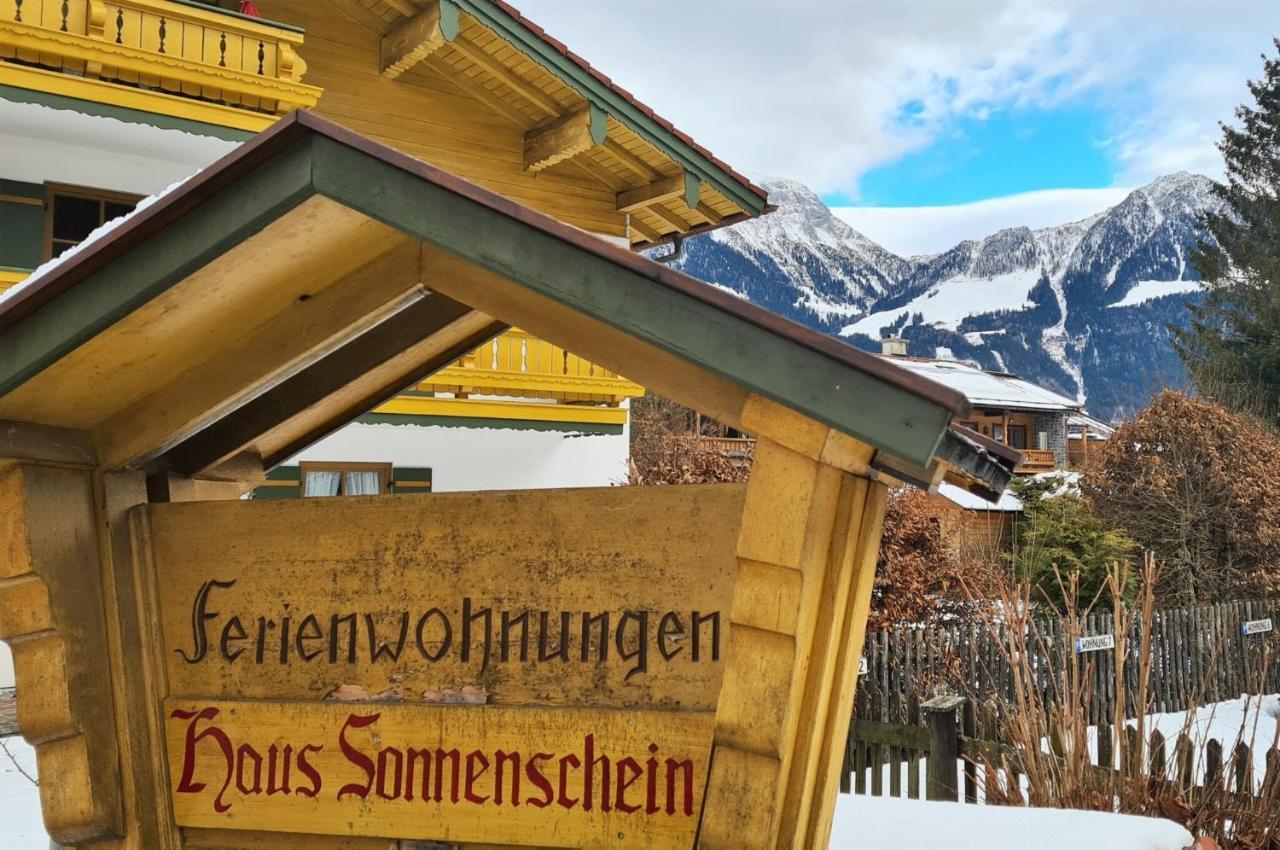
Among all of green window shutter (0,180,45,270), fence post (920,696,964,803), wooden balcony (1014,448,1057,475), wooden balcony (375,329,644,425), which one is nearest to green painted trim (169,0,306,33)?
green window shutter (0,180,45,270)

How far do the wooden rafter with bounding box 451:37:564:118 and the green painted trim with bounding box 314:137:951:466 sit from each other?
36.9 feet

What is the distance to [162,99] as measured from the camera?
10.5 meters

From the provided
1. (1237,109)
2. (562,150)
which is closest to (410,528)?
(562,150)

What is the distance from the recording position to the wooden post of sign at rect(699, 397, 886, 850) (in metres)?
2.31

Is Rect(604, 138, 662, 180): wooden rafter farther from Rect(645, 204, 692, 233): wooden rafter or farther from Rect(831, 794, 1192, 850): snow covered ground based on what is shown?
Rect(831, 794, 1192, 850): snow covered ground

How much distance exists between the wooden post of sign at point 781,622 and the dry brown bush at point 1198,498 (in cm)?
1561

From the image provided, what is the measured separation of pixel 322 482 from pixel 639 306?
12090mm

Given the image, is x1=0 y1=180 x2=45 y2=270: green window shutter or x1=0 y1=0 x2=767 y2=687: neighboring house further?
x1=0 y1=180 x2=45 y2=270: green window shutter

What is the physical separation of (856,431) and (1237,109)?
138ft

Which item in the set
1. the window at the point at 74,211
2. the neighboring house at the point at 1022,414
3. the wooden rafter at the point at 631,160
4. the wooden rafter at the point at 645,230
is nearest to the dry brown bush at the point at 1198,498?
the wooden rafter at the point at 645,230

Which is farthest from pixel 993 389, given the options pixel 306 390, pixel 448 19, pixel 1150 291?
pixel 1150 291

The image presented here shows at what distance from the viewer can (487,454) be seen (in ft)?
48.5

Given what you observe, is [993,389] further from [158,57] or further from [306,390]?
[306,390]

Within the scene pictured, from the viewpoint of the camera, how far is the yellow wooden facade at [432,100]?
406 inches
